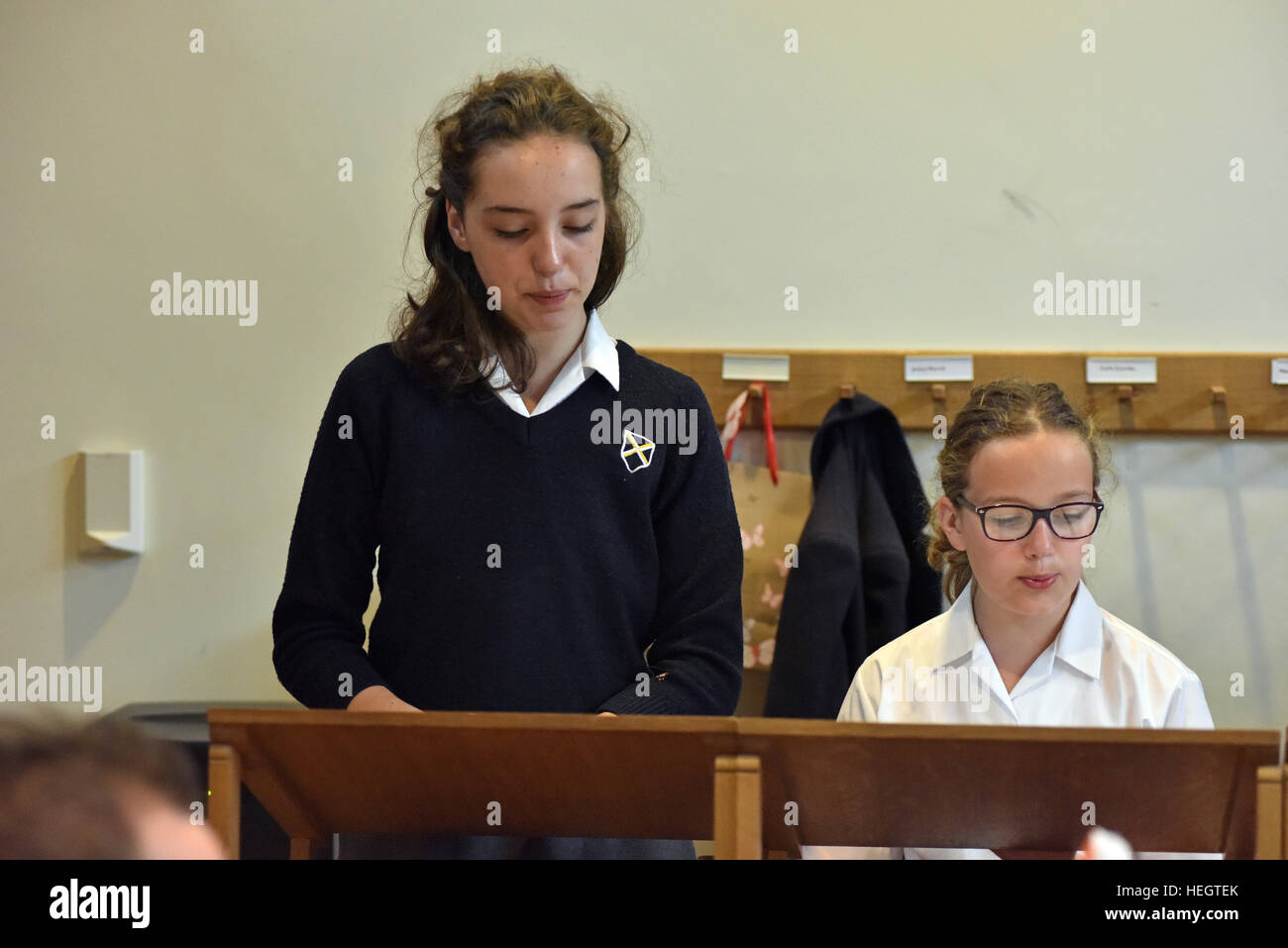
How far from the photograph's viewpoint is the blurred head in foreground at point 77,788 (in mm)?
759

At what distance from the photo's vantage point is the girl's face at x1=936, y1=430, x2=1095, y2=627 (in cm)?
188

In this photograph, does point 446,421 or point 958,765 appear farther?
point 446,421

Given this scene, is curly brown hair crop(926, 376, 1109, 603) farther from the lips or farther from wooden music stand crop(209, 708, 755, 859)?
wooden music stand crop(209, 708, 755, 859)

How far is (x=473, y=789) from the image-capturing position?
1.33 meters

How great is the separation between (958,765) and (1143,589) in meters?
1.88

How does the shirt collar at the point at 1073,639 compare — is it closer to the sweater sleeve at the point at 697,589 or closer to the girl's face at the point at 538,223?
the sweater sleeve at the point at 697,589

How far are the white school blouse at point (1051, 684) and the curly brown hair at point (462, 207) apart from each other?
70 centimetres

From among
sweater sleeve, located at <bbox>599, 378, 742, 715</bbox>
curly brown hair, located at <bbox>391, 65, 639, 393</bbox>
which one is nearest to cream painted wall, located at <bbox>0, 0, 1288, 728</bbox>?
curly brown hair, located at <bbox>391, 65, 639, 393</bbox>

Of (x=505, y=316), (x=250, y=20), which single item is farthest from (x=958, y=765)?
(x=250, y=20)

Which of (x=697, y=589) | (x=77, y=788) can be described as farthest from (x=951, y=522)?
(x=77, y=788)

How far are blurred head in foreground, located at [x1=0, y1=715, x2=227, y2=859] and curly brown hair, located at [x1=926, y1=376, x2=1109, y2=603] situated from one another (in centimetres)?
145

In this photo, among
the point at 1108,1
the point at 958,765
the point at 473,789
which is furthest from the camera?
the point at 1108,1

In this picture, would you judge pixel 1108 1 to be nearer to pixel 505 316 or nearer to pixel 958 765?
pixel 505 316

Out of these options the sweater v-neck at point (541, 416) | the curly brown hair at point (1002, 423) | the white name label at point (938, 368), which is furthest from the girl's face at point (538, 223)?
the white name label at point (938, 368)
